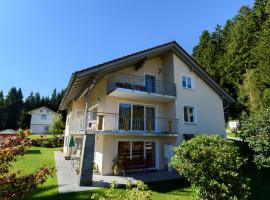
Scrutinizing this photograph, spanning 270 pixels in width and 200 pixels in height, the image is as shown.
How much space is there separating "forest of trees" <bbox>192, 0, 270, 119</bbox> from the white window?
17.1 metres

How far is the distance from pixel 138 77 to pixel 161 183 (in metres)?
9.22

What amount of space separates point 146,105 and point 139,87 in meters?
1.90

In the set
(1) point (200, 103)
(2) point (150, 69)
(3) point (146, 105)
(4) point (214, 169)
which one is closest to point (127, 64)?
(2) point (150, 69)

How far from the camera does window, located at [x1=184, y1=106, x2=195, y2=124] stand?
19.0 metres

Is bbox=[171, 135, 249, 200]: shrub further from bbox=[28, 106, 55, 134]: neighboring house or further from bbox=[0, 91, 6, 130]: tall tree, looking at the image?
bbox=[0, 91, 6, 130]: tall tree

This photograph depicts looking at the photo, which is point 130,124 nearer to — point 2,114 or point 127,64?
point 127,64

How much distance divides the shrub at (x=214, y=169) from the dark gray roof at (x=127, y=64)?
816cm

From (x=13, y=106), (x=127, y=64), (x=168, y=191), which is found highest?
(x=13, y=106)

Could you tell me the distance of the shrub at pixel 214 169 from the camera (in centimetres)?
830

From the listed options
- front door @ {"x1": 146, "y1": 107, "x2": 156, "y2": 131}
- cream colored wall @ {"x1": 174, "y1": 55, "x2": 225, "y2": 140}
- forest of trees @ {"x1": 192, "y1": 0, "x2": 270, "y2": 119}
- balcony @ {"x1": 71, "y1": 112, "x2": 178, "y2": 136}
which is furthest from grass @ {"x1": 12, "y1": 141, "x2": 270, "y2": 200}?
forest of trees @ {"x1": 192, "y1": 0, "x2": 270, "y2": 119}

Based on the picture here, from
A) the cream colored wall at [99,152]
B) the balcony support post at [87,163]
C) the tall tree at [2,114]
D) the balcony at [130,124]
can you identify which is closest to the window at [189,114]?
the balcony at [130,124]

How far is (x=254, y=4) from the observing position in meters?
43.3

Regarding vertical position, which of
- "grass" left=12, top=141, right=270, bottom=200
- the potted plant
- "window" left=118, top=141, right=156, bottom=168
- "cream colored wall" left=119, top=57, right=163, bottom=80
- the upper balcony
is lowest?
"grass" left=12, top=141, right=270, bottom=200

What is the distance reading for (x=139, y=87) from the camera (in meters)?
17.7
